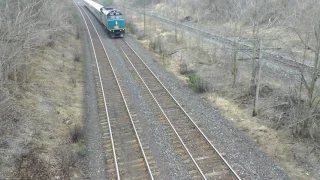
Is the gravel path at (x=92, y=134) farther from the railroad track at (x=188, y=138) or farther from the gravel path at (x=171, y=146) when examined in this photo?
the railroad track at (x=188, y=138)

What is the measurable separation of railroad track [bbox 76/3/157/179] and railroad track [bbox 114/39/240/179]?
1479 mm

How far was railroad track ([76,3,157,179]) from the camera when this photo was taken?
10836 millimetres

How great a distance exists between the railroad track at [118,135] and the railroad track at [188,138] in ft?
4.85

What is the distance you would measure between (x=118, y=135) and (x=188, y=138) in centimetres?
306

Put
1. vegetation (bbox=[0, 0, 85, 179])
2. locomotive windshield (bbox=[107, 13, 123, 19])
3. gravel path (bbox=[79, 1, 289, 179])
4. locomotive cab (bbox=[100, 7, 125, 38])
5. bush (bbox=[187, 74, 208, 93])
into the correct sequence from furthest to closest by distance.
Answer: locomotive windshield (bbox=[107, 13, 123, 19]) < locomotive cab (bbox=[100, 7, 125, 38]) < bush (bbox=[187, 74, 208, 93]) < gravel path (bbox=[79, 1, 289, 179]) < vegetation (bbox=[0, 0, 85, 179])

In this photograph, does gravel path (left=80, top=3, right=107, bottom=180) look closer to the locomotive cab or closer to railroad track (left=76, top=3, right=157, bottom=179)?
railroad track (left=76, top=3, right=157, bottom=179)

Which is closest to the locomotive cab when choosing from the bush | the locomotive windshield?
the locomotive windshield

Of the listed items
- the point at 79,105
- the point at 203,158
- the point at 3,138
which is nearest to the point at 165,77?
the point at 79,105

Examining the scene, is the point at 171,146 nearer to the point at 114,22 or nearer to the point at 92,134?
the point at 92,134

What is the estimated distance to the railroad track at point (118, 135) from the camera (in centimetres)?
1084

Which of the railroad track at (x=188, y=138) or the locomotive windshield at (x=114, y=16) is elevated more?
the locomotive windshield at (x=114, y=16)

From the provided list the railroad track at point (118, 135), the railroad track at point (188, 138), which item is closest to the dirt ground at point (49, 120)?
the railroad track at point (118, 135)

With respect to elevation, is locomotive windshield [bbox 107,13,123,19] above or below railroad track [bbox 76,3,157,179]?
above

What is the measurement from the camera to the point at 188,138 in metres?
12.9
